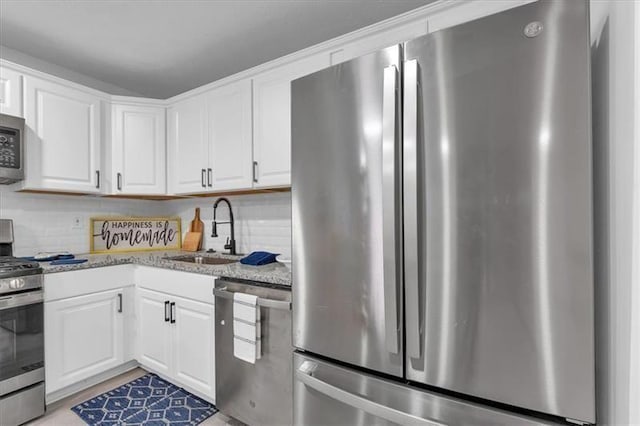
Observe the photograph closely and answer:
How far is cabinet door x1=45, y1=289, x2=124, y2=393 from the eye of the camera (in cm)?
199

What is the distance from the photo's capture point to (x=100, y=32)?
215 centimetres

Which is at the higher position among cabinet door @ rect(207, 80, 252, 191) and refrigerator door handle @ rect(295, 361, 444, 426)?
cabinet door @ rect(207, 80, 252, 191)

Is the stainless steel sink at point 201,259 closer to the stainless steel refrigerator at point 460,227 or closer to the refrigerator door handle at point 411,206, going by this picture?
the stainless steel refrigerator at point 460,227

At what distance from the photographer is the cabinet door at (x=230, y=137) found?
2203mm

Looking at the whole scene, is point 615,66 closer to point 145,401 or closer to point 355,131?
point 355,131

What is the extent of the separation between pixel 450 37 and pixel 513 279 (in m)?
0.73

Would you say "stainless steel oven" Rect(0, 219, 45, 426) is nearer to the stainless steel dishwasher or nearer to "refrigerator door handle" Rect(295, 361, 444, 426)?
the stainless steel dishwasher

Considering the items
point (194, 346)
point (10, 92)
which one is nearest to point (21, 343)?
point (194, 346)

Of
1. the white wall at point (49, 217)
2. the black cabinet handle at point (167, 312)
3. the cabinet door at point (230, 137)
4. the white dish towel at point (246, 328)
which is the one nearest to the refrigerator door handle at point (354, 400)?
the white dish towel at point (246, 328)

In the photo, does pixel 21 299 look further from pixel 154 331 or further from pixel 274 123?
pixel 274 123

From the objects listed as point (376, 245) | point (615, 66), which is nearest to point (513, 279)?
A: point (376, 245)

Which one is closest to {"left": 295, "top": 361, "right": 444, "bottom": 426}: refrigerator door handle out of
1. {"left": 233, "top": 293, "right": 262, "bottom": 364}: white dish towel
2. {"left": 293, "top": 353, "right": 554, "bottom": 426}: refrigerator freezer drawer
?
{"left": 293, "top": 353, "right": 554, "bottom": 426}: refrigerator freezer drawer

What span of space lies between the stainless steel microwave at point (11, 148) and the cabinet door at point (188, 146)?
91 cm

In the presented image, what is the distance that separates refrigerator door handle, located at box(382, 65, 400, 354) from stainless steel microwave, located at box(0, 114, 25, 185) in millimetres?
2333
